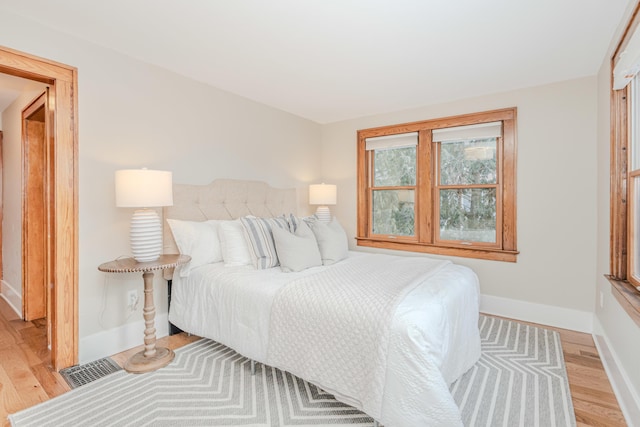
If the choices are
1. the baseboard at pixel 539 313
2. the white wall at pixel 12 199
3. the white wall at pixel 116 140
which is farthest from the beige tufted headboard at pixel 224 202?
the baseboard at pixel 539 313

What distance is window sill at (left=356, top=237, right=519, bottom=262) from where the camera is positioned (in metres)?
3.33

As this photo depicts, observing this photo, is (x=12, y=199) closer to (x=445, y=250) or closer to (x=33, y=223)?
(x=33, y=223)

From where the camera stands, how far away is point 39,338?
9.10 ft

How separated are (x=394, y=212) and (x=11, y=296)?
455 centimetres

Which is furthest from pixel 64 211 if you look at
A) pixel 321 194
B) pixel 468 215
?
pixel 468 215

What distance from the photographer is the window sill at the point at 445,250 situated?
3332 millimetres

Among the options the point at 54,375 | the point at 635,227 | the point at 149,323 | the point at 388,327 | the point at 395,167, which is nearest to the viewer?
the point at 388,327

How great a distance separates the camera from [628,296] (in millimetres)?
1846

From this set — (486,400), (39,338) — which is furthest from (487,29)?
(39,338)

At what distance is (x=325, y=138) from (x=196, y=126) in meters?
2.05

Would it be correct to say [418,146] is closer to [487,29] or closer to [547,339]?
[487,29]

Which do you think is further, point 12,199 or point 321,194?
point 321,194

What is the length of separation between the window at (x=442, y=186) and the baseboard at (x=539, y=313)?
462 mm

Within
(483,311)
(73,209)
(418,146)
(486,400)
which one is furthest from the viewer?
(418,146)
